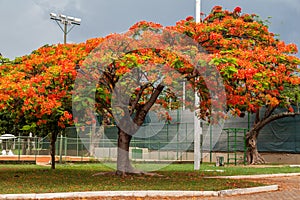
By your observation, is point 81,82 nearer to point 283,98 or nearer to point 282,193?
point 282,193

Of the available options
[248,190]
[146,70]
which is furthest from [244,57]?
[248,190]

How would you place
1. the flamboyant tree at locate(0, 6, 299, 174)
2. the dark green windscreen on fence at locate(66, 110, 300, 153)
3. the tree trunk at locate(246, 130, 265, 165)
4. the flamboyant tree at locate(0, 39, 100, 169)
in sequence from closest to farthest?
the flamboyant tree at locate(0, 39, 100, 169) < the flamboyant tree at locate(0, 6, 299, 174) < the tree trunk at locate(246, 130, 265, 165) < the dark green windscreen on fence at locate(66, 110, 300, 153)

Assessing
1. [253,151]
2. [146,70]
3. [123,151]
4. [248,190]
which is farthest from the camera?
[253,151]

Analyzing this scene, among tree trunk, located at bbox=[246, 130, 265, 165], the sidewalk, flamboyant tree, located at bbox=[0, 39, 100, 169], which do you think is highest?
flamboyant tree, located at bbox=[0, 39, 100, 169]

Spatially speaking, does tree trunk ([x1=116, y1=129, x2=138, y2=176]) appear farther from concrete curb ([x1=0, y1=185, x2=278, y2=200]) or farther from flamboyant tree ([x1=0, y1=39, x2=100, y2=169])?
concrete curb ([x1=0, y1=185, x2=278, y2=200])

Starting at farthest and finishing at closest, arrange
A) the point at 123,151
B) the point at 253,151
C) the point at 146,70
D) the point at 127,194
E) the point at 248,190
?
the point at 253,151, the point at 123,151, the point at 146,70, the point at 248,190, the point at 127,194

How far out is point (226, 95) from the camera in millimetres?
13648

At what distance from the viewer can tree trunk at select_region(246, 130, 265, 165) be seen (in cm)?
2950

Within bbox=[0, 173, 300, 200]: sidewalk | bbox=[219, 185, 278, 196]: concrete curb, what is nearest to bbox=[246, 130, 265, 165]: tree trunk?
bbox=[219, 185, 278, 196]: concrete curb

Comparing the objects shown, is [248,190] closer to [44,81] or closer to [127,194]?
[127,194]

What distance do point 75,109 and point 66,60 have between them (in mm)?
1518

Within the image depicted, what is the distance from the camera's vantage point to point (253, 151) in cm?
2962

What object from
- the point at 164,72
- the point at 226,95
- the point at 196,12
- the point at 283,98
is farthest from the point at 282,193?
the point at 283,98

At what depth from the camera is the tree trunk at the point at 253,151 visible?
29500 mm
